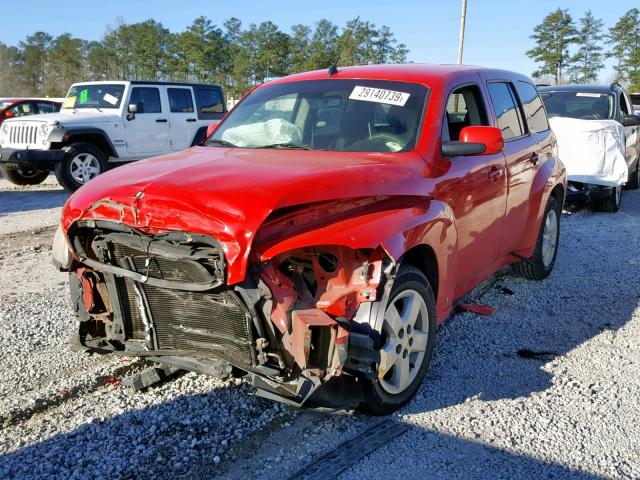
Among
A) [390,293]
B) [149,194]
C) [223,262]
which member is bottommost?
[390,293]

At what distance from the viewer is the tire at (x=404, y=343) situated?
313 cm

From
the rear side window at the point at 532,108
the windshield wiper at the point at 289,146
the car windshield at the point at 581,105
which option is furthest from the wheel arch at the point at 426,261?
the car windshield at the point at 581,105

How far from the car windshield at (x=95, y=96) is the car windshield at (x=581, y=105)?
8.09 metres

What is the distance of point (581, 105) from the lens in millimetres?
10164

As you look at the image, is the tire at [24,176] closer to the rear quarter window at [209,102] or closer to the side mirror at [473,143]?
the rear quarter window at [209,102]

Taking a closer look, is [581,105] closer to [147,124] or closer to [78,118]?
[147,124]

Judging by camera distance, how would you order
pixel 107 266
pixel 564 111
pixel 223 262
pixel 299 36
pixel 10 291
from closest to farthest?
pixel 223 262, pixel 107 266, pixel 10 291, pixel 564 111, pixel 299 36

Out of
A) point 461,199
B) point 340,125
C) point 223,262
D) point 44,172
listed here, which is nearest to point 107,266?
point 223,262

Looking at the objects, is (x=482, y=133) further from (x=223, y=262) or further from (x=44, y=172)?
(x=44, y=172)

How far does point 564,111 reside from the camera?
33.3 feet

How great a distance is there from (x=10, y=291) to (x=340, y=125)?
3.43m

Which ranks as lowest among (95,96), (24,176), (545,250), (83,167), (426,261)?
(24,176)

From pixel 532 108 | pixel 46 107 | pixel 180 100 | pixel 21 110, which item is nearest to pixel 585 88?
pixel 532 108

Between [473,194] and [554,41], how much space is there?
50921mm
